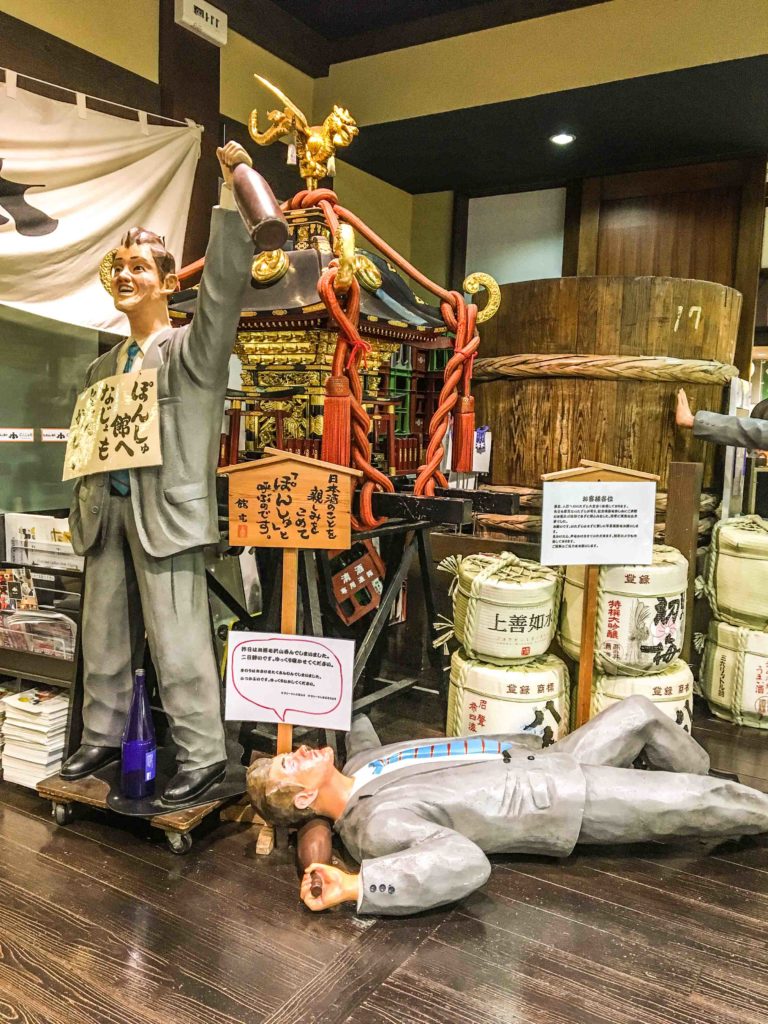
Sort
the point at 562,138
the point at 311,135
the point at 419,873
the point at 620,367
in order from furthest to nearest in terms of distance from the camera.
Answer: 1. the point at 562,138
2. the point at 620,367
3. the point at 311,135
4. the point at 419,873

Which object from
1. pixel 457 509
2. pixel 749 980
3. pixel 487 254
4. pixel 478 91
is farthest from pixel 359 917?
pixel 487 254

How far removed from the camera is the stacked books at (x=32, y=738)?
8.96 feet

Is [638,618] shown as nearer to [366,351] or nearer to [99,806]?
[366,351]

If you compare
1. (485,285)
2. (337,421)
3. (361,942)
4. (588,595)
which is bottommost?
(361,942)

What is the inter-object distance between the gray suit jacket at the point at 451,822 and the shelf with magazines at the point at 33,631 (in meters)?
1.25

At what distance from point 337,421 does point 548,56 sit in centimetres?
310

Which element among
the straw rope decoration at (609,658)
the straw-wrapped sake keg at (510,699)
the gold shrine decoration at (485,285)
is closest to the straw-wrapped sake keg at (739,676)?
the straw rope decoration at (609,658)

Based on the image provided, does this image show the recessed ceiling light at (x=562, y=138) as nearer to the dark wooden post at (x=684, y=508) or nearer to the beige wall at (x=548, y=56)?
the beige wall at (x=548, y=56)

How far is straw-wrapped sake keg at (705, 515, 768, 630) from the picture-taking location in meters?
3.61

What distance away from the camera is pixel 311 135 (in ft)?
9.76

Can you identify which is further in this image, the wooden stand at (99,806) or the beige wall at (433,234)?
the beige wall at (433,234)

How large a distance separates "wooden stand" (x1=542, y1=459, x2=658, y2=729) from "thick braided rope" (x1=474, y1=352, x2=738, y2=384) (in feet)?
3.39

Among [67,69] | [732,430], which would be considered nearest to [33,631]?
[67,69]

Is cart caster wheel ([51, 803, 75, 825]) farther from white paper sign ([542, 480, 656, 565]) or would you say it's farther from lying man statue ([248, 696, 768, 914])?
white paper sign ([542, 480, 656, 565])
